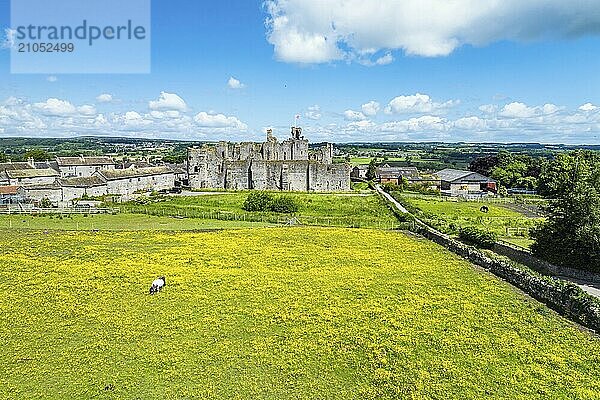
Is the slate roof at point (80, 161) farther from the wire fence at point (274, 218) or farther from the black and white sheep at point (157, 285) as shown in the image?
the black and white sheep at point (157, 285)

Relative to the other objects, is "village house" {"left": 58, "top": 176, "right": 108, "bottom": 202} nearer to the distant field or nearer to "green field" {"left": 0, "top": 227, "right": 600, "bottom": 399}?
the distant field

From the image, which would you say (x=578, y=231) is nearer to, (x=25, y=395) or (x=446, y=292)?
(x=446, y=292)

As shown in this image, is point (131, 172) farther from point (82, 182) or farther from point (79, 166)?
→ point (79, 166)

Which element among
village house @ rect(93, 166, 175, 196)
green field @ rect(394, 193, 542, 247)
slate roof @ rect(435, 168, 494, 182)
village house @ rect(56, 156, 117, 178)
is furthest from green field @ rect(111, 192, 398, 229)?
village house @ rect(56, 156, 117, 178)

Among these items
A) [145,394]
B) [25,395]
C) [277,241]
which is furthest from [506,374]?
[277,241]

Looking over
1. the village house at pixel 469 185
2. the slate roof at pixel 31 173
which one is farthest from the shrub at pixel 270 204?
the slate roof at pixel 31 173
